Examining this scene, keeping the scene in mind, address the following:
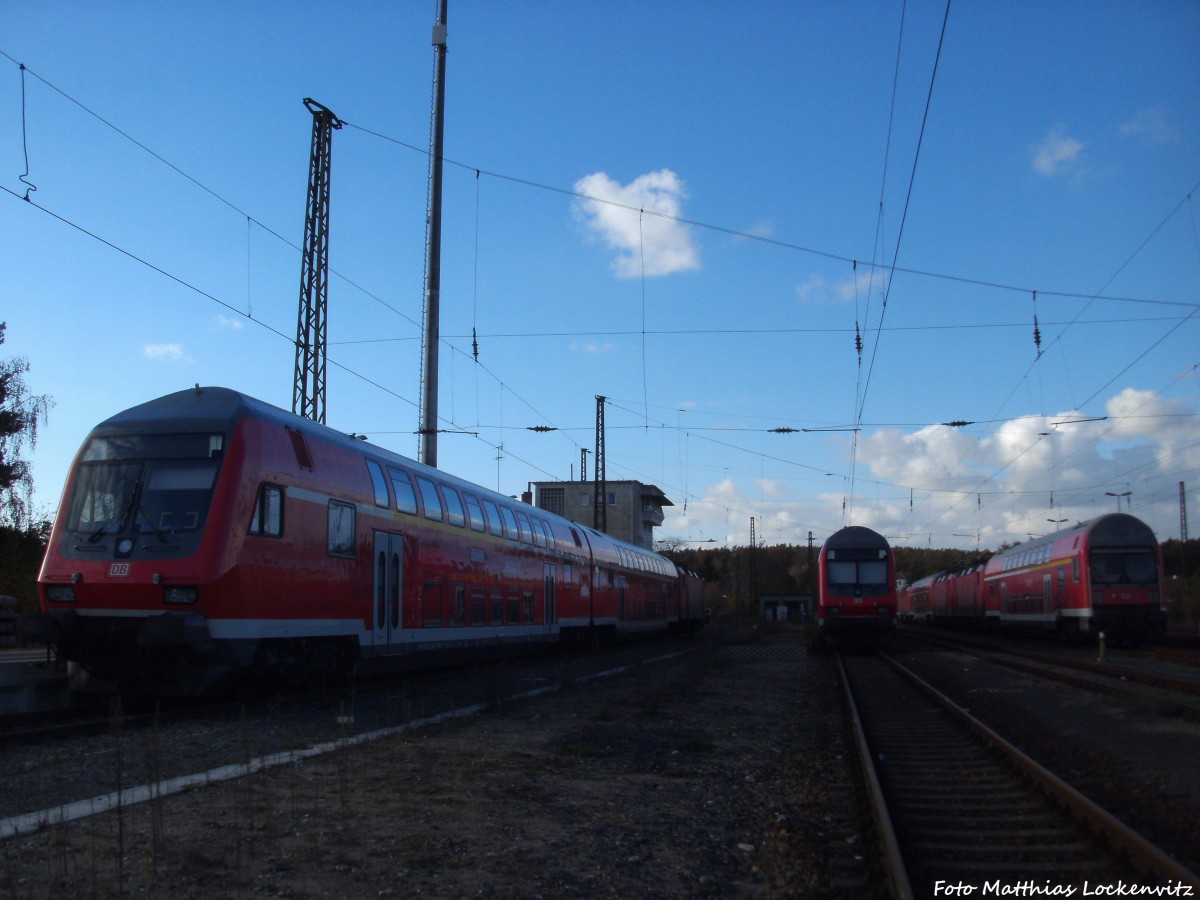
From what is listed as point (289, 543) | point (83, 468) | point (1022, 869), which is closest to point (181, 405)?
point (83, 468)

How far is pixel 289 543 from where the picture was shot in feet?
40.4

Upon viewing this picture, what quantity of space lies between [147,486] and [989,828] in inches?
375

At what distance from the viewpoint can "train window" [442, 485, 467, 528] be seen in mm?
18078

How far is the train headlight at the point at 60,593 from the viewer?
11.2 m

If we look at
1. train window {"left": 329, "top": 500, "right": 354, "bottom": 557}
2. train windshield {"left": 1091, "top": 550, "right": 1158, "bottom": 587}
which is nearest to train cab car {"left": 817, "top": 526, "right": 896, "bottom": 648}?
train windshield {"left": 1091, "top": 550, "right": 1158, "bottom": 587}

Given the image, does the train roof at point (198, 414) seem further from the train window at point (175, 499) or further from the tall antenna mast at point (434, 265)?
the tall antenna mast at point (434, 265)

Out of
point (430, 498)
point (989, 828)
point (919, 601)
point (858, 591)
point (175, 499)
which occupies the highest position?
point (430, 498)

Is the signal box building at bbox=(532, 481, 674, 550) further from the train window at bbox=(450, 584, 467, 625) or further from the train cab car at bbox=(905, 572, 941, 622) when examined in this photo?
the train window at bbox=(450, 584, 467, 625)

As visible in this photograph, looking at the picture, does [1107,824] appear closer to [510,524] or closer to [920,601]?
[510,524]

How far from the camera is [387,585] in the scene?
1517 centimetres

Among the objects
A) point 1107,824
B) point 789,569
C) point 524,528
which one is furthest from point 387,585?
point 789,569

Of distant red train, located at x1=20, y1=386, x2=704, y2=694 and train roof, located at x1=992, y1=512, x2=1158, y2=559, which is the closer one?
distant red train, located at x1=20, y1=386, x2=704, y2=694

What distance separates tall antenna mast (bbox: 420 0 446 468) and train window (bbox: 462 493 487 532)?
2.57 metres

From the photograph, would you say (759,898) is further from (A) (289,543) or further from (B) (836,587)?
(B) (836,587)
